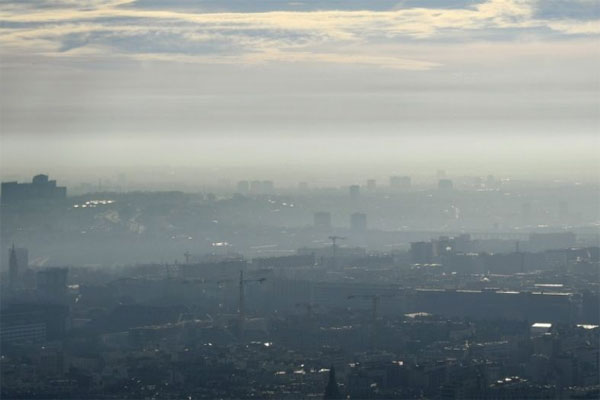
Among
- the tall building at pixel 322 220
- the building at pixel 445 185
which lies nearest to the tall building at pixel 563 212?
the building at pixel 445 185

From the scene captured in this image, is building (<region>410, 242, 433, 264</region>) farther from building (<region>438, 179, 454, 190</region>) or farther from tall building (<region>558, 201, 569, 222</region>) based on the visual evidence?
building (<region>438, 179, 454, 190</region>)

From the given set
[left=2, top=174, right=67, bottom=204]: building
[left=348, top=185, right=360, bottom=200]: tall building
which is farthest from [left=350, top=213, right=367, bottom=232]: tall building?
[left=2, top=174, right=67, bottom=204]: building

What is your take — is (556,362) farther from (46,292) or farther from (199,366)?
(46,292)

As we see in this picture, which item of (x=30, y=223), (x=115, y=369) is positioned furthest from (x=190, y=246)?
(x=115, y=369)

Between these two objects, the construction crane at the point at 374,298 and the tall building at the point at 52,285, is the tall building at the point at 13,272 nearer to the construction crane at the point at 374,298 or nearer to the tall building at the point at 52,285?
the tall building at the point at 52,285

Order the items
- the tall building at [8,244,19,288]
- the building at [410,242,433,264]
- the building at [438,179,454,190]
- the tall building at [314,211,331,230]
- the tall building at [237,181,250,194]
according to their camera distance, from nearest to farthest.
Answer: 1. the tall building at [8,244,19,288]
2. the building at [410,242,433,264]
3. the tall building at [314,211,331,230]
4. the building at [438,179,454,190]
5. the tall building at [237,181,250,194]

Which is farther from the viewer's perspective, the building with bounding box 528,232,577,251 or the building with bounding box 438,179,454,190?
the building with bounding box 438,179,454,190

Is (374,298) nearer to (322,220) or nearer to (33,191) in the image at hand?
(33,191)
